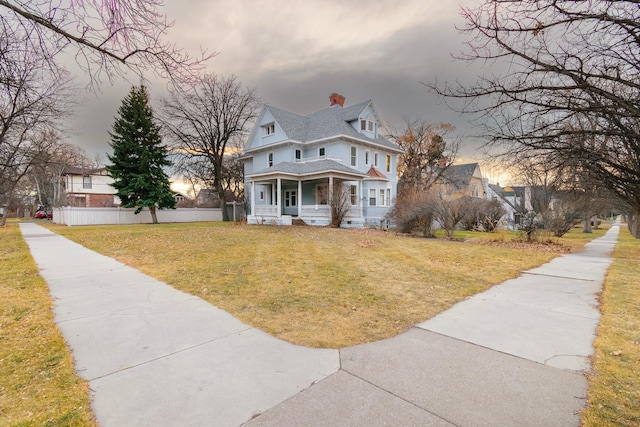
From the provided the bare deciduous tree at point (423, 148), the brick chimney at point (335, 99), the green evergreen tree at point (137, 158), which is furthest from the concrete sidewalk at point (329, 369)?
the bare deciduous tree at point (423, 148)

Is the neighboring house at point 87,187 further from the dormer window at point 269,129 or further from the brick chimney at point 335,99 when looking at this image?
the brick chimney at point 335,99

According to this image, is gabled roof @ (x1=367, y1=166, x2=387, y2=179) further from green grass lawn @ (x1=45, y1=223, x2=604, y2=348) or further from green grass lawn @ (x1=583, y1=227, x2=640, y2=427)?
green grass lawn @ (x1=583, y1=227, x2=640, y2=427)

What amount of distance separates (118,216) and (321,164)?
61.6 ft

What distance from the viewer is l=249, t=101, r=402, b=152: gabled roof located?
2393cm

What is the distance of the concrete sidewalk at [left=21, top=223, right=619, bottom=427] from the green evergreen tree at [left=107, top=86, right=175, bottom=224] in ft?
79.1

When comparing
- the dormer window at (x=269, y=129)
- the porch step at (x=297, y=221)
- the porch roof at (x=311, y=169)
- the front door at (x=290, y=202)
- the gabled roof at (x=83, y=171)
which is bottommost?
the porch step at (x=297, y=221)

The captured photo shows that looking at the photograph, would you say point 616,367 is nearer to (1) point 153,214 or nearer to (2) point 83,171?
(1) point 153,214

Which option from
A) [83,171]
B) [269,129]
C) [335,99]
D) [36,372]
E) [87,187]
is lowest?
[36,372]

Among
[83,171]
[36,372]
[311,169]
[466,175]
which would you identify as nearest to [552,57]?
[36,372]

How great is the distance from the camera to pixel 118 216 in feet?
88.1

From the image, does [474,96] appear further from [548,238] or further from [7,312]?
[548,238]

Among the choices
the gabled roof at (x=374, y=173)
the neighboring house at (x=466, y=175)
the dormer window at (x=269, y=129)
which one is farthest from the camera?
the neighboring house at (x=466, y=175)

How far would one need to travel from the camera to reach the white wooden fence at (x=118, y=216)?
25.2 metres

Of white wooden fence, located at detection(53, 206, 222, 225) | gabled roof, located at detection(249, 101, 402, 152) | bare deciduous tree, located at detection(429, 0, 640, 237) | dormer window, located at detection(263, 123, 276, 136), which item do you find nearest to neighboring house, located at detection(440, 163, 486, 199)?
gabled roof, located at detection(249, 101, 402, 152)
